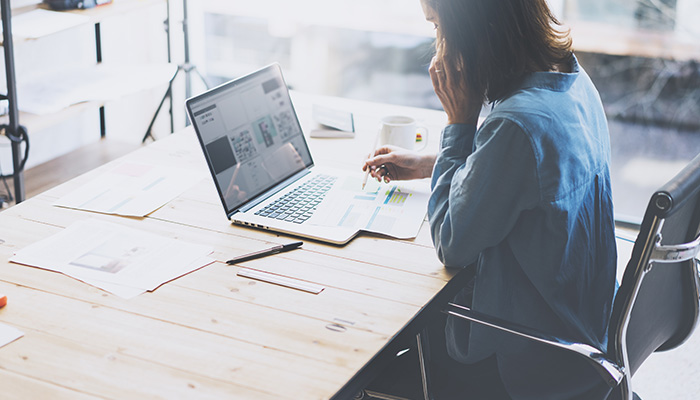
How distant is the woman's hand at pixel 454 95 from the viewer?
1.44 m

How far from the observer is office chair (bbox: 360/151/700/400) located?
43.8 inches

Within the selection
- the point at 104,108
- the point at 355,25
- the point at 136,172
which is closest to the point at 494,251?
the point at 136,172

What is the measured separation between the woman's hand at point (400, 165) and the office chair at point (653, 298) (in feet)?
1.54

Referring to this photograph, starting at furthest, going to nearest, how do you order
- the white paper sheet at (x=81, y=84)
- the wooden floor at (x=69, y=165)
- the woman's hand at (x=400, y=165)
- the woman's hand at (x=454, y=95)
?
the wooden floor at (x=69, y=165) < the white paper sheet at (x=81, y=84) < the woman's hand at (x=400, y=165) < the woman's hand at (x=454, y=95)

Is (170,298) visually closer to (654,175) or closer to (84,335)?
(84,335)

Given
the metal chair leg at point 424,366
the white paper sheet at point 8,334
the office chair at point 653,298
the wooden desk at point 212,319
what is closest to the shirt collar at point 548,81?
the office chair at point 653,298

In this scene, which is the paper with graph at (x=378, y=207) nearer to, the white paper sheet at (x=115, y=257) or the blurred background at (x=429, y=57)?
the white paper sheet at (x=115, y=257)

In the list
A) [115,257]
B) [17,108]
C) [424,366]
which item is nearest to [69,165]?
[17,108]

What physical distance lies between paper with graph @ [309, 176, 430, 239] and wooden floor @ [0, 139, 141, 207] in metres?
1.61

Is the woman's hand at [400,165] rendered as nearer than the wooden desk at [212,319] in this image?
No

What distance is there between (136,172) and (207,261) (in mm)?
522

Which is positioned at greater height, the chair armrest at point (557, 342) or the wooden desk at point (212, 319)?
the wooden desk at point (212, 319)

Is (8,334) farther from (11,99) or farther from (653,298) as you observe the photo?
(11,99)

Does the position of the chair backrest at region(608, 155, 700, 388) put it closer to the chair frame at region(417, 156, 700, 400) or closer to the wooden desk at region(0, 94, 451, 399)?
the chair frame at region(417, 156, 700, 400)
